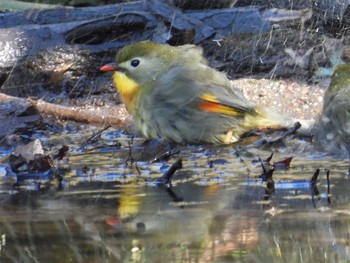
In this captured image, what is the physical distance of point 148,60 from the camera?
22.6 feet

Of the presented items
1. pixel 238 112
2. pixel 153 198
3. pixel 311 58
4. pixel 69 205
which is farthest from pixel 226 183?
pixel 311 58

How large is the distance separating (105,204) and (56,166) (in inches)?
47.0

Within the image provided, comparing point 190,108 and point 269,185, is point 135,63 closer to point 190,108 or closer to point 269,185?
point 190,108

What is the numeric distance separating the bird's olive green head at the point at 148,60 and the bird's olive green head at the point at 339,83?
3.58 ft

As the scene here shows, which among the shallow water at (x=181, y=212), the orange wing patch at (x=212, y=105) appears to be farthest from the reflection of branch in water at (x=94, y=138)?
the orange wing patch at (x=212, y=105)

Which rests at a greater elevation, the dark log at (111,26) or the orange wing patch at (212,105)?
the dark log at (111,26)

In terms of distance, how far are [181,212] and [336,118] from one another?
1.78 meters

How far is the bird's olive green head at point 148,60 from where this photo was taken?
680cm

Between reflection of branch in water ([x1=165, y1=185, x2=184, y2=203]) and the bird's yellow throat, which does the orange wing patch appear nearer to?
the bird's yellow throat

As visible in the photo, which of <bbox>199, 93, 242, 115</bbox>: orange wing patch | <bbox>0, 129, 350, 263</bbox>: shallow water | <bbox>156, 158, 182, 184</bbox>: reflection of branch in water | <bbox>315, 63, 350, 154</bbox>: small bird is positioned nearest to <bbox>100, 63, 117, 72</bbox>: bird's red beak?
<bbox>199, 93, 242, 115</bbox>: orange wing patch

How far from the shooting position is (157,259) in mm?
3531

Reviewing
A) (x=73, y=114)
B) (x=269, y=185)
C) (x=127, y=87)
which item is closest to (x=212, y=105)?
(x=127, y=87)

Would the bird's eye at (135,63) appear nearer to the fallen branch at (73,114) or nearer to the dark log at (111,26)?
the fallen branch at (73,114)

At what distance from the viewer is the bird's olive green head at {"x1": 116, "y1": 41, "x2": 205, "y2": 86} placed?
6.80 m
